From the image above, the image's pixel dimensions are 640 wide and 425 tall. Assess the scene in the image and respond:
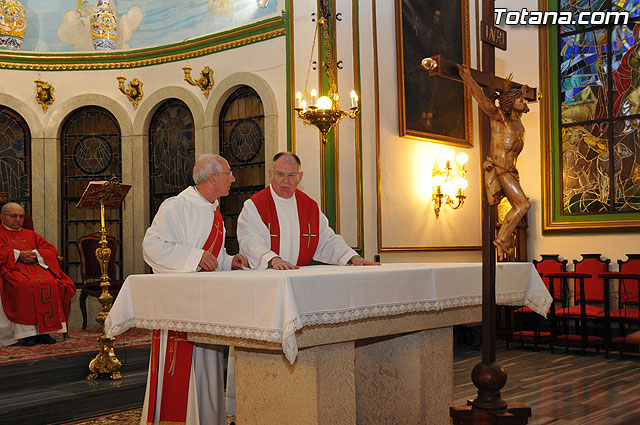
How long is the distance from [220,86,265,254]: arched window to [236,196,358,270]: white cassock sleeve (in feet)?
13.8

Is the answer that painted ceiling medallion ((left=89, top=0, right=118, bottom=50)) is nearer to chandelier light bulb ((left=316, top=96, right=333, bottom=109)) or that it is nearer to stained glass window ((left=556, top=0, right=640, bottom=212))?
chandelier light bulb ((left=316, top=96, right=333, bottom=109))

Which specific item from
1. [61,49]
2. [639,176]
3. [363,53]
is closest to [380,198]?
[363,53]

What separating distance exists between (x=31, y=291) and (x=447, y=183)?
5295 mm

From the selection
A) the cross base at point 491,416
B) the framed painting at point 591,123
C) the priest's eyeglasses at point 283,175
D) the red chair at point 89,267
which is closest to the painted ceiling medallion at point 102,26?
the red chair at point 89,267

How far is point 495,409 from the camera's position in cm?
375

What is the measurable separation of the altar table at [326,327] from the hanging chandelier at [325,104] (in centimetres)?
338

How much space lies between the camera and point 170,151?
33.2 feet

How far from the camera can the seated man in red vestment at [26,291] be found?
7746 mm

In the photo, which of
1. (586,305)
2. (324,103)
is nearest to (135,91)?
(324,103)

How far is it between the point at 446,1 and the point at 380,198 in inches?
123

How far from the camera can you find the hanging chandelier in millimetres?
7367

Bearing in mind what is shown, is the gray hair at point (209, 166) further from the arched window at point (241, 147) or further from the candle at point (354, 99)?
the arched window at point (241, 147)

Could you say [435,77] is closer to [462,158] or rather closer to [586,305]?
[462,158]

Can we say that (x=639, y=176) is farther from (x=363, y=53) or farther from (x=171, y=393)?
(x=171, y=393)
